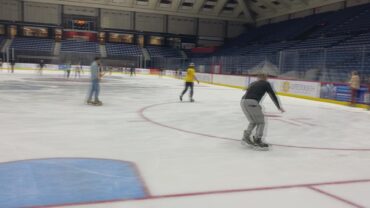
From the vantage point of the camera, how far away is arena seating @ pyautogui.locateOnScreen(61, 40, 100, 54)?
46716mm

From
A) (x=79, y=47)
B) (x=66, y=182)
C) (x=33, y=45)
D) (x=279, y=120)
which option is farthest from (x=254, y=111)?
(x=33, y=45)

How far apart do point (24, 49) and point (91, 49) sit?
8.18 m

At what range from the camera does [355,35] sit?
29.8 meters

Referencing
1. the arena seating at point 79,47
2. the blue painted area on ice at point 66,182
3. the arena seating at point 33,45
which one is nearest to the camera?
the blue painted area on ice at point 66,182

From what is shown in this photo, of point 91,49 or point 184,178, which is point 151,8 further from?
point 184,178

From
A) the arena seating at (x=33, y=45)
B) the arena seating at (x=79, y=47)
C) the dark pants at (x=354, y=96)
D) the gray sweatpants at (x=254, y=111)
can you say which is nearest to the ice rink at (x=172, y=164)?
the gray sweatpants at (x=254, y=111)

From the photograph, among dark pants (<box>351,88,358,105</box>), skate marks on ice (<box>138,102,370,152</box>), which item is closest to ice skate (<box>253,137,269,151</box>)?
skate marks on ice (<box>138,102,370,152</box>)

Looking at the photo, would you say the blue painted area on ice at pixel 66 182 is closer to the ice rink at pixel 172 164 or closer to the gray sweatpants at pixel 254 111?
the ice rink at pixel 172 164

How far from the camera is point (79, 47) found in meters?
47.8

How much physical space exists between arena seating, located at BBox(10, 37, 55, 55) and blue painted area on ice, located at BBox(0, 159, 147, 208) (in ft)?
143

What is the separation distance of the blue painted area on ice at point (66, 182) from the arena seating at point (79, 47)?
43.8 m

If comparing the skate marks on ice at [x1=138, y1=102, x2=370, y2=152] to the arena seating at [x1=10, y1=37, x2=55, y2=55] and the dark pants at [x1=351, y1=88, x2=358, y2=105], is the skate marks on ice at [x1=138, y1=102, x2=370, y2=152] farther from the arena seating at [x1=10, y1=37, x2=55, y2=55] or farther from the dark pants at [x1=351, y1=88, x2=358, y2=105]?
the arena seating at [x1=10, y1=37, x2=55, y2=55]

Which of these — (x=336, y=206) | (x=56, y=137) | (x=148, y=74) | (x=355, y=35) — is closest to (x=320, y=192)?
(x=336, y=206)

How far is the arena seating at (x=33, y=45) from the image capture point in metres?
44.5
